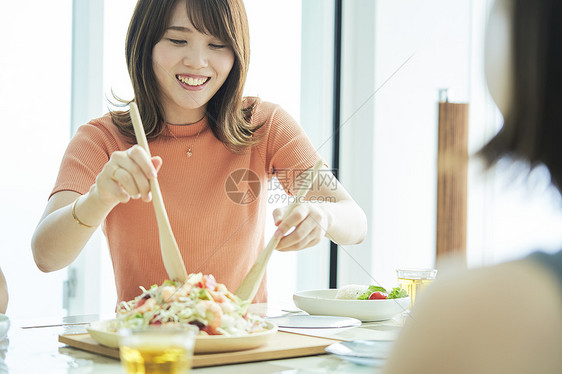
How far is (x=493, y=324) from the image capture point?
49cm

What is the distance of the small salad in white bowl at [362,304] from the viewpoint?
4.90 feet

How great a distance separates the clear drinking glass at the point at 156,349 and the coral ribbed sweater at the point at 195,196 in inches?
41.1

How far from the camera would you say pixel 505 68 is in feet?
1.75

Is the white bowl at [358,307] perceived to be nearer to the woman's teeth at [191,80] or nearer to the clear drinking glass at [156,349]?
the woman's teeth at [191,80]

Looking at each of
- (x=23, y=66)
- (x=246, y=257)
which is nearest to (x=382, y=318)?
→ (x=246, y=257)

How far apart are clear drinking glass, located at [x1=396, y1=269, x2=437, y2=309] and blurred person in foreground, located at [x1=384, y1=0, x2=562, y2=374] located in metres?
1.00

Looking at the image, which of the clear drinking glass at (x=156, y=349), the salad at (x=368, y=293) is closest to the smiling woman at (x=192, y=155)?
the salad at (x=368, y=293)

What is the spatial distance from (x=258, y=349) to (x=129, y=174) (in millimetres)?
451

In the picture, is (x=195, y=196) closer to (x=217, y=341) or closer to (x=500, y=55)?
(x=217, y=341)

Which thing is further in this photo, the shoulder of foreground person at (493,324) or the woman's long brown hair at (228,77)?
the woman's long brown hair at (228,77)

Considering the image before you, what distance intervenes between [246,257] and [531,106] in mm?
1466

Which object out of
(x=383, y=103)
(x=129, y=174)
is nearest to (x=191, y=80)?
(x=129, y=174)

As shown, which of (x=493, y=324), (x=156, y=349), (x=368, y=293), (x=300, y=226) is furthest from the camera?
(x=368, y=293)

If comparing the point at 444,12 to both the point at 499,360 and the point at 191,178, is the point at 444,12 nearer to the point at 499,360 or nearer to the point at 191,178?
the point at 191,178
